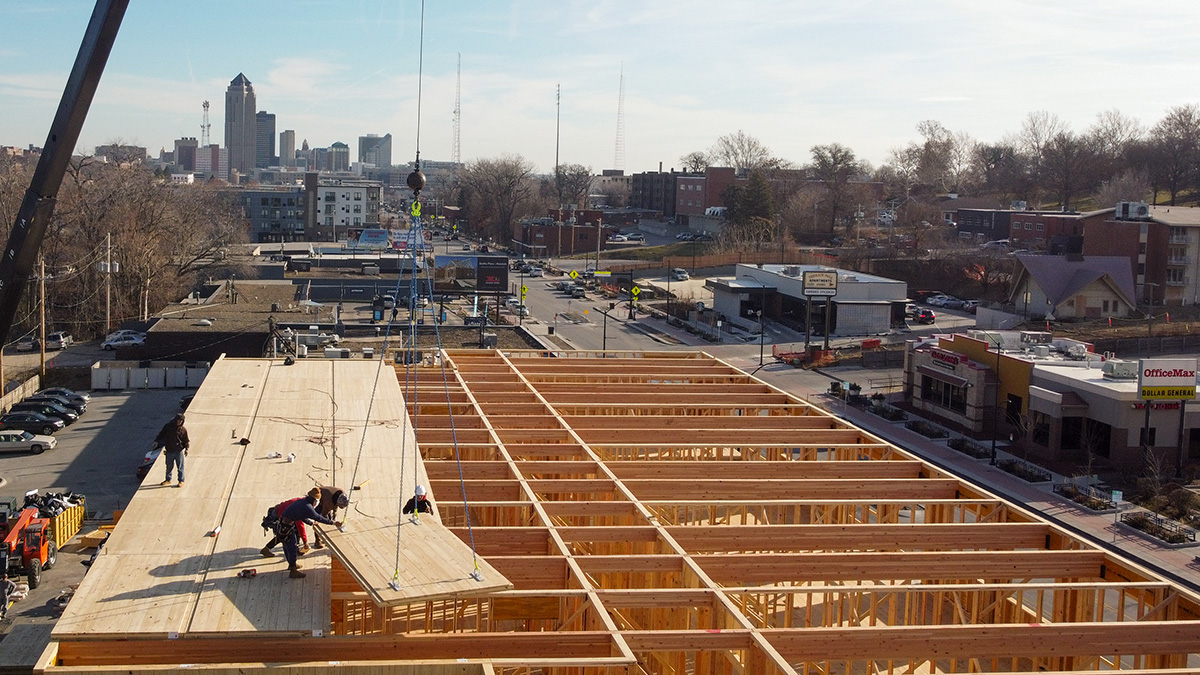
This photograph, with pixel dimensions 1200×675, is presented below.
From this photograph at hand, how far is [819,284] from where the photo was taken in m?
56.8

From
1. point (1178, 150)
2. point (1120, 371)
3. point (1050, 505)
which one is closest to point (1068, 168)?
point (1178, 150)

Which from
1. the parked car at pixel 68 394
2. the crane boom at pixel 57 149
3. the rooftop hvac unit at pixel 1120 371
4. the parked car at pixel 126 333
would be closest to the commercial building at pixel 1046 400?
the rooftop hvac unit at pixel 1120 371

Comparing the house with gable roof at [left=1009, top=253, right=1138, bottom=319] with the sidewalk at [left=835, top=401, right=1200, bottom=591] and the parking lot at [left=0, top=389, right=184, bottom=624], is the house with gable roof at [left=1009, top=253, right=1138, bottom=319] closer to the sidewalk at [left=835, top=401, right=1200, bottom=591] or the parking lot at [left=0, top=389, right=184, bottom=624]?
the sidewalk at [left=835, top=401, right=1200, bottom=591]

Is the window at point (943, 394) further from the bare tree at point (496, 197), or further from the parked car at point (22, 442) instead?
the bare tree at point (496, 197)

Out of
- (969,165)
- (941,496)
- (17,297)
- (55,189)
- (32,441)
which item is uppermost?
(969,165)

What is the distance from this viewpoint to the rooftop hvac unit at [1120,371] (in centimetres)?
3603

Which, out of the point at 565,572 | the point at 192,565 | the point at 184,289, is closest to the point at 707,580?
the point at 565,572

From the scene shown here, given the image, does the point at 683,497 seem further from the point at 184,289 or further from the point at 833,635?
the point at 184,289

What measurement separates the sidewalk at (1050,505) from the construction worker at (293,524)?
20.1m

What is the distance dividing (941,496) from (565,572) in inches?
333

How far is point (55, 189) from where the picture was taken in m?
14.6

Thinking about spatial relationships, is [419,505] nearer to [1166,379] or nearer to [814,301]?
[1166,379]

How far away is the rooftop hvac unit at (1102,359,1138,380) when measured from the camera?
3603 centimetres

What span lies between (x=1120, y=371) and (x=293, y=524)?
103ft
